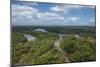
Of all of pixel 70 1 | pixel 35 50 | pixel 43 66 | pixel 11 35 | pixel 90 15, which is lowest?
pixel 43 66

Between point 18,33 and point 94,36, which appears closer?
point 18,33

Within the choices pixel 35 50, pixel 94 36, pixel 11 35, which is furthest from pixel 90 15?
pixel 11 35

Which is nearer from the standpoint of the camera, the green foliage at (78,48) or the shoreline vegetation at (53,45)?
the shoreline vegetation at (53,45)

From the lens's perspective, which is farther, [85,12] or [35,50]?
[85,12]

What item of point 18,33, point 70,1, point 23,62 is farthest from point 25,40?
point 70,1

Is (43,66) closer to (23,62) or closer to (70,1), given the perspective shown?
(23,62)

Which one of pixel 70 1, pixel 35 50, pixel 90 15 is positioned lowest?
pixel 35 50

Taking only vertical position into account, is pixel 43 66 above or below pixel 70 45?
below

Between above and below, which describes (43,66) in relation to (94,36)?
below

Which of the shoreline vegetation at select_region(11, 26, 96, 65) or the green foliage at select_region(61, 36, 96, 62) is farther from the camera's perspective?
the green foliage at select_region(61, 36, 96, 62)
